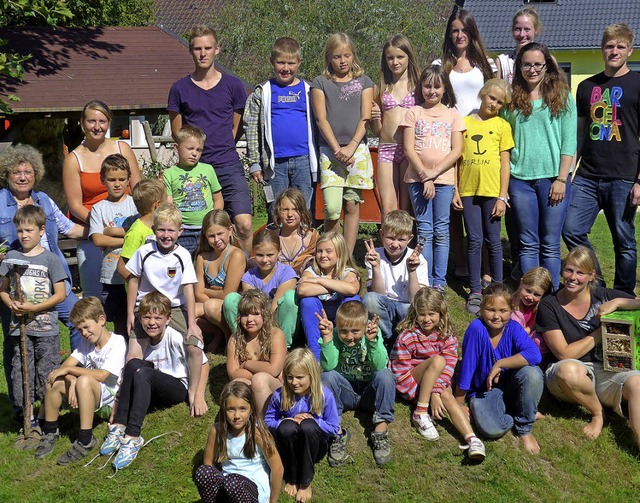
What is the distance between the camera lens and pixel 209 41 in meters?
7.33

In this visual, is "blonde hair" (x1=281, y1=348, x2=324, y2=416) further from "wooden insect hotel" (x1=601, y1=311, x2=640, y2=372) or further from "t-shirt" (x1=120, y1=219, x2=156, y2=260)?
"wooden insect hotel" (x1=601, y1=311, x2=640, y2=372)

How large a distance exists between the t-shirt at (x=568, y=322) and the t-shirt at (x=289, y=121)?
2577mm

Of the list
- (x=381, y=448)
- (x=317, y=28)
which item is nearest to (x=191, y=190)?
(x=381, y=448)

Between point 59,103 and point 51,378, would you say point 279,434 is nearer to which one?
point 51,378

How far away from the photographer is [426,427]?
5922 millimetres

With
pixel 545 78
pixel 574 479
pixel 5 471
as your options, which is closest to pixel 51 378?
pixel 5 471

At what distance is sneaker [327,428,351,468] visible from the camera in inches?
222

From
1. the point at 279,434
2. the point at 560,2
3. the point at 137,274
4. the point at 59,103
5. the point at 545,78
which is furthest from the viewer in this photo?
the point at 560,2

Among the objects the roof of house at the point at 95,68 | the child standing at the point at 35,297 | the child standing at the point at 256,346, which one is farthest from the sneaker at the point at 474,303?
the roof of house at the point at 95,68

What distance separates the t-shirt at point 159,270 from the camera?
6199 millimetres

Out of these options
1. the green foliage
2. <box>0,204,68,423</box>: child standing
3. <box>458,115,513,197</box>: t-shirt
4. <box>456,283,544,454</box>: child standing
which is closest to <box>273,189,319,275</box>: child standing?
<box>456,283,544,454</box>: child standing

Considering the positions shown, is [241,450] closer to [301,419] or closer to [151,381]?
[301,419]

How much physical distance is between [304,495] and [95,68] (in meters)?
7.87

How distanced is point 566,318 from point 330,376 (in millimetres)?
1827
